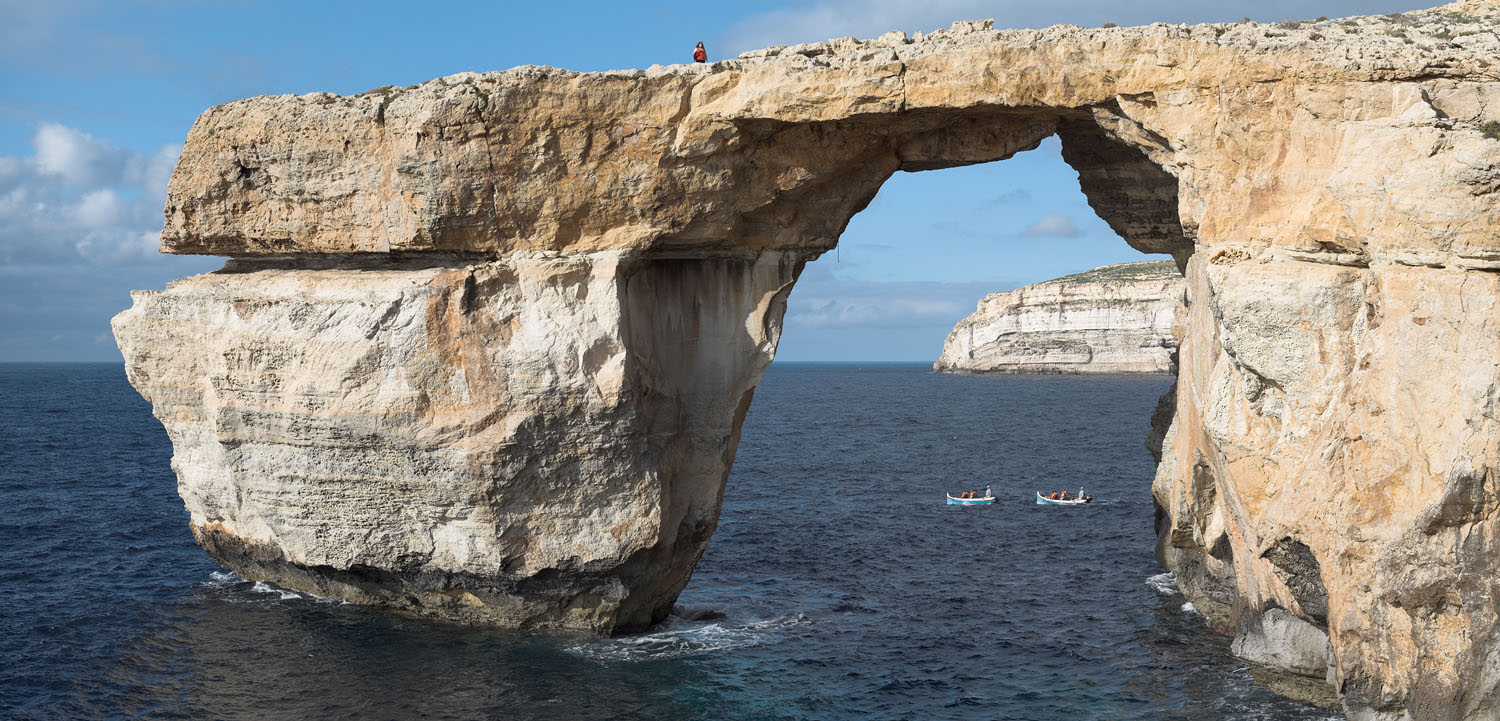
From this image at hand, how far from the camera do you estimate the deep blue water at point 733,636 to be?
61.7 ft

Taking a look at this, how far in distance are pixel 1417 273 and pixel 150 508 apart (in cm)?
3545

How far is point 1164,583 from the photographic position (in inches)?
1045

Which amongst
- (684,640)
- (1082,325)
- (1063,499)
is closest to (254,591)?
(684,640)

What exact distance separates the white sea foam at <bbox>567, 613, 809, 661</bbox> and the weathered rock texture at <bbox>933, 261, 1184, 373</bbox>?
9091 cm

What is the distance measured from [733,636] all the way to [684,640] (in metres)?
1.01

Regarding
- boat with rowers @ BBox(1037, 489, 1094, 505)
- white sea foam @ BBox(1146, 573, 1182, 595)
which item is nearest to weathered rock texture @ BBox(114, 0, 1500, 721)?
white sea foam @ BBox(1146, 573, 1182, 595)

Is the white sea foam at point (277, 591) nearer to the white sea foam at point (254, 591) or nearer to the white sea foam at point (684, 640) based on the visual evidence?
the white sea foam at point (254, 591)

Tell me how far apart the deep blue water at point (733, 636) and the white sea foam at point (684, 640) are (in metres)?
0.07

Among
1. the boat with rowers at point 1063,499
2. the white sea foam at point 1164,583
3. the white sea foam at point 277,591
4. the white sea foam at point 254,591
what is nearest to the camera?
the white sea foam at point 254,591

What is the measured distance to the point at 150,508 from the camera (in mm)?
35719

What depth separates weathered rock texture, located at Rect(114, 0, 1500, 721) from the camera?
15.0 metres

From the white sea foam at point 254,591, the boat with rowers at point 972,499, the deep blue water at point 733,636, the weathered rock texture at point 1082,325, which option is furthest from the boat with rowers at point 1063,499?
the weathered rock texture at point 1082,325

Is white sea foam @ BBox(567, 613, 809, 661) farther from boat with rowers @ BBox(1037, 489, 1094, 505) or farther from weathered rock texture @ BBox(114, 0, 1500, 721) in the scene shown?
boat with rowers @ BBox(1037, 489, 1094, 505)

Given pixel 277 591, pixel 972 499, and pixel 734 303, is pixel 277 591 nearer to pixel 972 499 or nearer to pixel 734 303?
pixel 734 303
